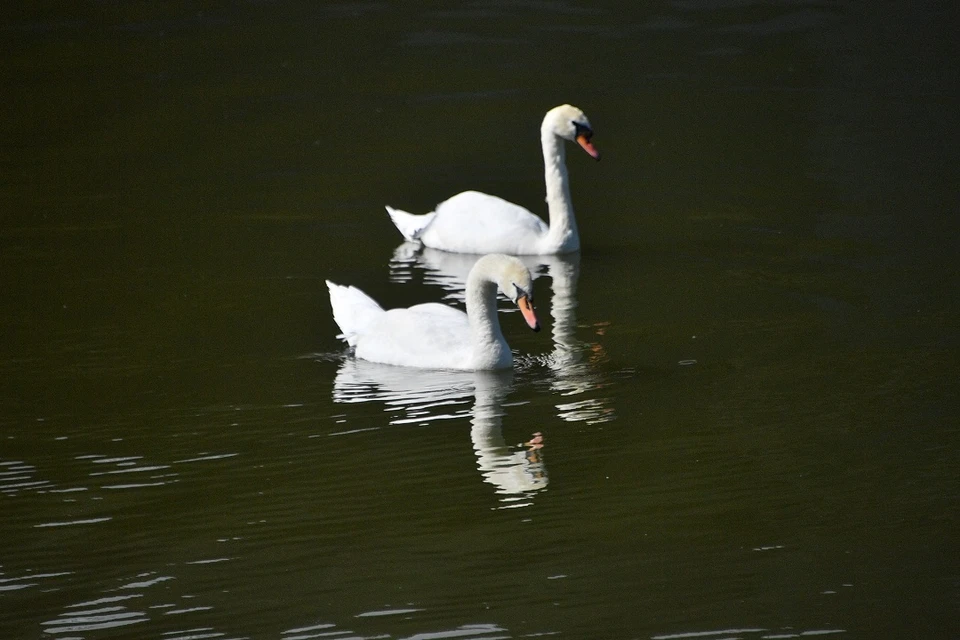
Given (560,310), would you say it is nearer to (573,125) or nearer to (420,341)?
(420,341)

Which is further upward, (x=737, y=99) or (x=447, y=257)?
(x=737, y=99)

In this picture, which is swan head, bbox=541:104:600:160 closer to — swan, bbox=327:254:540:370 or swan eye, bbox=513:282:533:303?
swan, bbox=327:254:540:370

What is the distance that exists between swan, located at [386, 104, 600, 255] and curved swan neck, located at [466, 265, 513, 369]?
2.99m

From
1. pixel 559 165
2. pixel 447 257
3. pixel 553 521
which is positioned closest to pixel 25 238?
pixel 447 257

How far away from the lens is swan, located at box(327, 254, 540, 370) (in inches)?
316

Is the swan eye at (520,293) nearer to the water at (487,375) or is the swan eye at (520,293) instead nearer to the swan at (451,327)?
the swan at (451,327)

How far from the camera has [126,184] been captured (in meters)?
13.2

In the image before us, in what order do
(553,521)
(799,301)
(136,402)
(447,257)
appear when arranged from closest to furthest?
1. (553,521)
2. (136,402)
3. (799,301)
4. (447,257)

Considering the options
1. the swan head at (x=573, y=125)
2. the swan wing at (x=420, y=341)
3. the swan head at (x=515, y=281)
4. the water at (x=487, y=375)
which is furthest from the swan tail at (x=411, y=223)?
the swan head at (x=515, y=281)

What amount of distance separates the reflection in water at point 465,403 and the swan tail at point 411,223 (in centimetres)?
316

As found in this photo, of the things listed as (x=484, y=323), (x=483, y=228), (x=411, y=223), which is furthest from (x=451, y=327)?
(x=411, y=223)

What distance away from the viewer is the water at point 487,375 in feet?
18.5

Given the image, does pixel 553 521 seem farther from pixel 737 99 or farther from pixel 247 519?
pixel 737 99

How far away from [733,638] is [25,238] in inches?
310
